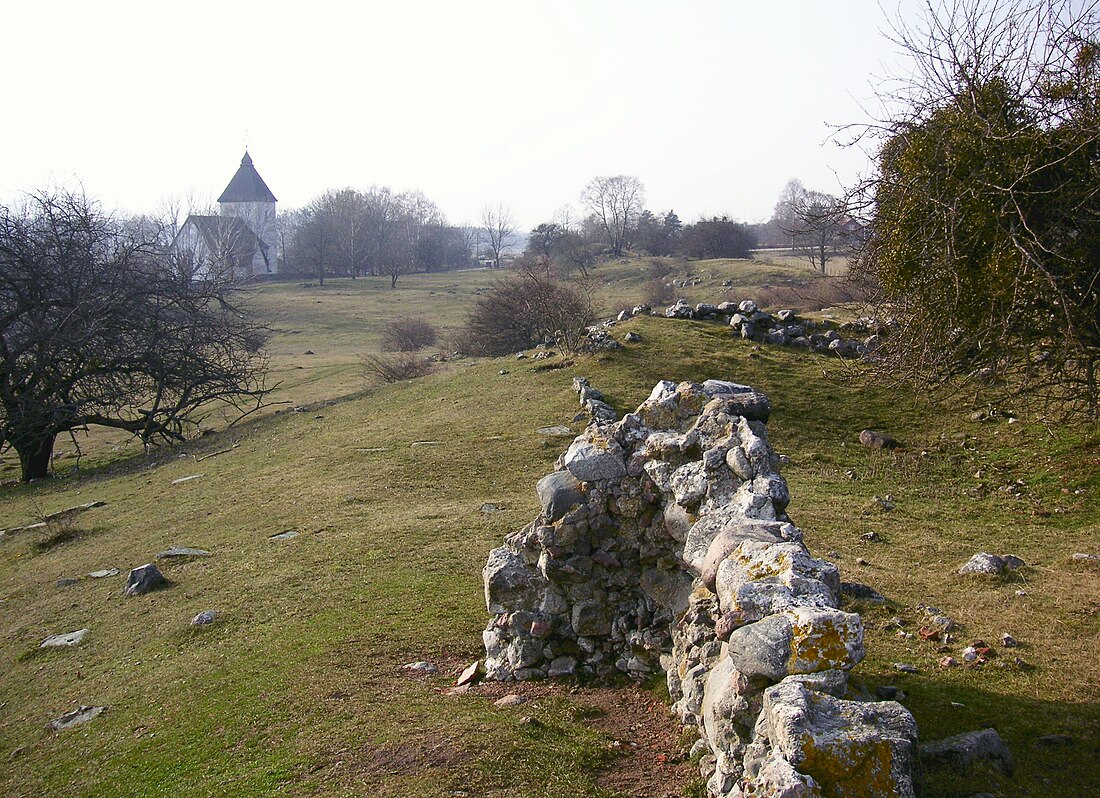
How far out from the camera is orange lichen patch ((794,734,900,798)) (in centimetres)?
411

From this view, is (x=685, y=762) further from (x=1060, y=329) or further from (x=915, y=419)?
(x=915, y=419)

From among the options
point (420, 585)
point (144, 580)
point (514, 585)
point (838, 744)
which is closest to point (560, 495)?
point (514, 585)

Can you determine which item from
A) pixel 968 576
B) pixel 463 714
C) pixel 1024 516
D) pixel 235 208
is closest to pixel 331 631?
pixel 463 714

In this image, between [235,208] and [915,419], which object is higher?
[235,208]

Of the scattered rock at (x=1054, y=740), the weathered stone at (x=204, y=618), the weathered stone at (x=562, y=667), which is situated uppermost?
the scattered rock at (x=1054, y=740)

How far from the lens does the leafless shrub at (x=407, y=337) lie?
43594 mm

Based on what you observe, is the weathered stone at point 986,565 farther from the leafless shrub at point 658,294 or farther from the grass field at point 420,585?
the leafless shrub at point 658,294

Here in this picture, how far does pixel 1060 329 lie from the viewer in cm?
877

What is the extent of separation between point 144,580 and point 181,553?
156 cm

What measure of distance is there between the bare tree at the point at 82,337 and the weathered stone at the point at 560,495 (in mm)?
20903

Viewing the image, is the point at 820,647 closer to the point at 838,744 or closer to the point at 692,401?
the point at 838,744

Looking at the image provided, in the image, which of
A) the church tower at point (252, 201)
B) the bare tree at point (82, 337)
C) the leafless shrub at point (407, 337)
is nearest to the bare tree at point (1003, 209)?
the bare tree at point (82, 337)

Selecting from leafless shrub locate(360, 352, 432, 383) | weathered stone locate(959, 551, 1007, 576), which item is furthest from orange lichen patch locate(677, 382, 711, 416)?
leafless shrub locate(360, 352, 432, 383)

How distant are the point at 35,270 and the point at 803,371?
889 inches
